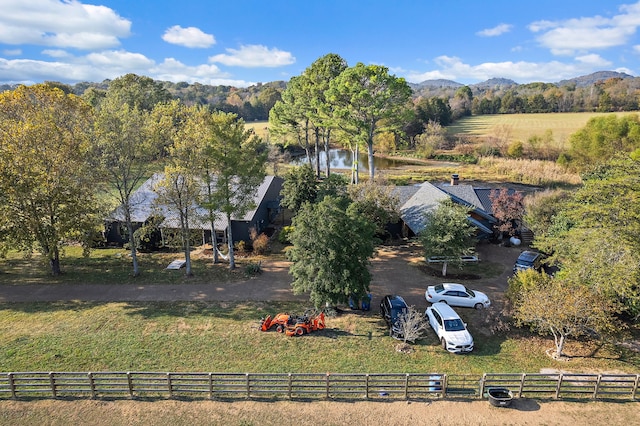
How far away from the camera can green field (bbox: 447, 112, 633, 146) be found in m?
80.3

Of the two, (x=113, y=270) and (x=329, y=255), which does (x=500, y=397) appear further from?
(x=113, y=270)

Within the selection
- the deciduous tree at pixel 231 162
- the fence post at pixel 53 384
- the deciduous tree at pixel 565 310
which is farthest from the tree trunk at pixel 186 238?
the deciduous tree at pixel 565 310

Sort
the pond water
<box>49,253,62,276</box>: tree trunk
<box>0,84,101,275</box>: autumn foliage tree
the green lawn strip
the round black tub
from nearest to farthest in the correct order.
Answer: the round black tub → the green lawn strip → <box>0,84,101,275</box>: autumn foliage tree → <box>49,253,62,276</box>: tree trunk → the pond water

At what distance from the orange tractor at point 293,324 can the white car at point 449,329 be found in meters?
5.72

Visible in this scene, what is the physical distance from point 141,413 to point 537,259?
26077 millimetres

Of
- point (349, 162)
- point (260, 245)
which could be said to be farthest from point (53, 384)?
point (349, 162)

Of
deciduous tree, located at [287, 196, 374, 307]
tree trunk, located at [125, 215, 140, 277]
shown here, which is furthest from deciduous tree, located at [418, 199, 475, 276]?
tree trunk, located at [125, 215, 140, 277]

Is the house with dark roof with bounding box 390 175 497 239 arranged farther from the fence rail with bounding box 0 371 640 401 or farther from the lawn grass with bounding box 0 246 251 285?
the fence rail with bounding box 0 371 640 401

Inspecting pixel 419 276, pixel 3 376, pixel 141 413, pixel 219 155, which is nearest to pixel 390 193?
pixel 419 276

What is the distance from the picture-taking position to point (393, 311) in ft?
64.8

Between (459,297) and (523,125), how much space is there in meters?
87.4

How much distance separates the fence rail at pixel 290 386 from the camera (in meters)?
14.3

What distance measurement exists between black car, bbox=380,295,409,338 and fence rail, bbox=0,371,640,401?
374 cm

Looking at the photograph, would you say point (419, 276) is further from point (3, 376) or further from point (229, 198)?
point (3, 376)
